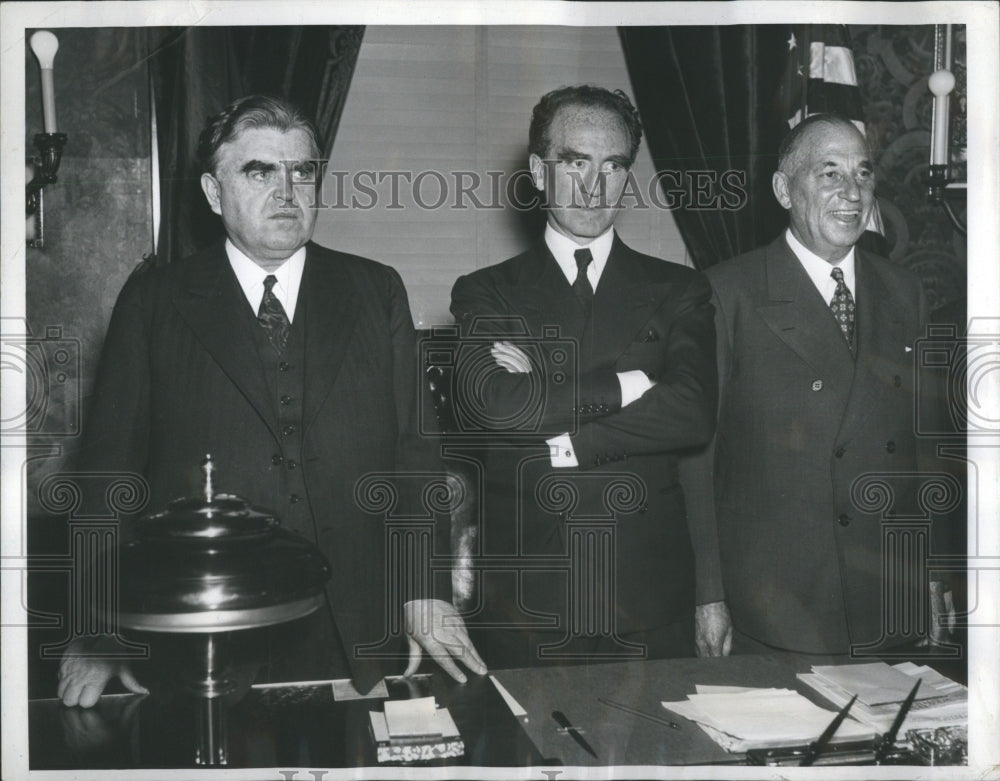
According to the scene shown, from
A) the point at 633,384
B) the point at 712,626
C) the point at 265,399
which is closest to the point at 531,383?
the point at 633,384

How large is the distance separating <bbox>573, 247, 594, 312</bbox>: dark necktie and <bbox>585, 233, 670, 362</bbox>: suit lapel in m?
0.02

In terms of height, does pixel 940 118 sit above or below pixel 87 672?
above

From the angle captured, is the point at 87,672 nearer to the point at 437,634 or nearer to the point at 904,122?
the point at 437,634

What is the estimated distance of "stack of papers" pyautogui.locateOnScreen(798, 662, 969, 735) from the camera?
1869 mm

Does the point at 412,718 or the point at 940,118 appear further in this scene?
the point at 940,118

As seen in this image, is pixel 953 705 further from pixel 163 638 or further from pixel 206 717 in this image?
pixel 163 638

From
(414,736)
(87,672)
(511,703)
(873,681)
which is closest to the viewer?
(414,736)

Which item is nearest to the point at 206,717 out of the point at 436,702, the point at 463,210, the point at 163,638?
the point at 163,638

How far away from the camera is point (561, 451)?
7.62 ft

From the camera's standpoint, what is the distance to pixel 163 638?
209cm

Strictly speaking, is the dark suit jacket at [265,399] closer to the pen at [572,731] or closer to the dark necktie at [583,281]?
the dark necktie at [583,281]

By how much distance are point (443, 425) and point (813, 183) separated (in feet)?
3.67

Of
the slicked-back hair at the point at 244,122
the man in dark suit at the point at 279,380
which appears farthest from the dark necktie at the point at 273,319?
the slicked-back hair at the point at 244,122

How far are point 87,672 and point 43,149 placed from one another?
127 centimetres
